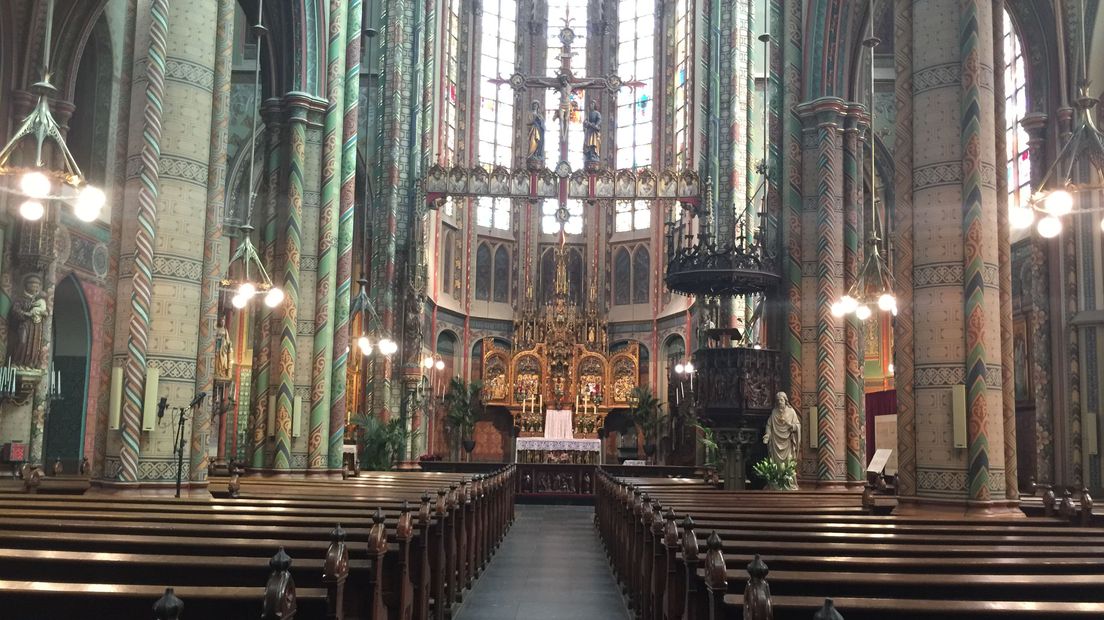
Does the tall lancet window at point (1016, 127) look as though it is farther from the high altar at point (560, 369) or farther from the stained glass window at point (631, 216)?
the stained glass window at point (631, 216)

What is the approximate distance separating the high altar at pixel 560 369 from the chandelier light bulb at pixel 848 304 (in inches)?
819

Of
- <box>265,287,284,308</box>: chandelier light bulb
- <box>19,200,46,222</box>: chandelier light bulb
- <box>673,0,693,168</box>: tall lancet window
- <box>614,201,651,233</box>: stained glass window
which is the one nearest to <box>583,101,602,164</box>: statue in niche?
<box>673,0,693,168</box>: tall lancet window

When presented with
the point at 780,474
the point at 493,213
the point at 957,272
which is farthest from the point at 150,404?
the point at 493,213

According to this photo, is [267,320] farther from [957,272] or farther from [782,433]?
[957,272]

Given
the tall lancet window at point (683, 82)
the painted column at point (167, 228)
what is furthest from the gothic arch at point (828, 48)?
the tall lancet window at point (683, 82)

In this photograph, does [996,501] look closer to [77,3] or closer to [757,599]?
[757,599]

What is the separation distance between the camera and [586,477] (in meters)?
25.6

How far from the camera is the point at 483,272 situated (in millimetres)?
39438

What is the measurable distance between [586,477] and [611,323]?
14124 mm

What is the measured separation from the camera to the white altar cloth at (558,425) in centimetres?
3269

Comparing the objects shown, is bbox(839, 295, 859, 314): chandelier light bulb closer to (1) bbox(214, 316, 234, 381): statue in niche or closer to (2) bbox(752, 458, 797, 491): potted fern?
(2) bbox(752, 458, 797, 491): potted fern

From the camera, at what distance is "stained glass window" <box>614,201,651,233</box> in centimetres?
3909

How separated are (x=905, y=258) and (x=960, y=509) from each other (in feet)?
9.17

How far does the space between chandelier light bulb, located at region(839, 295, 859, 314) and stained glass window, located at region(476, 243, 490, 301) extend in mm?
25132
